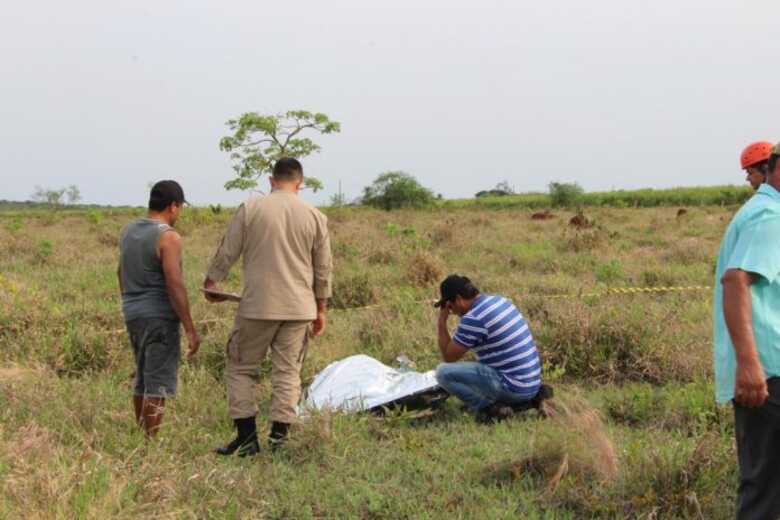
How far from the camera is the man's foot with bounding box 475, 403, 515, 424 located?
189 inches

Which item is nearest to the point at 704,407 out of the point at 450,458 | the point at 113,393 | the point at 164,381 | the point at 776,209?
the point at 450,458

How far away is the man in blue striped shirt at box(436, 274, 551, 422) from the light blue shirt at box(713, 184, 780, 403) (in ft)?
6.72

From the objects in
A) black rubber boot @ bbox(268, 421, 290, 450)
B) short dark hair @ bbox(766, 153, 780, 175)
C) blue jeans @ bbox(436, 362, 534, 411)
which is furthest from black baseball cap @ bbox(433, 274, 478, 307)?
short dark hair @ bbox(766, 153, 780, 175)

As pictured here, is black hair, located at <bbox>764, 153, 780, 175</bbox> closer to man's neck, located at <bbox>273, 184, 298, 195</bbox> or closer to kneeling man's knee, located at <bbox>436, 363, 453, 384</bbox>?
man's neck, located at <bbox>273, 184, 298, 195</bbox>

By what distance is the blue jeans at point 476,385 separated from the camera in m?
4.84

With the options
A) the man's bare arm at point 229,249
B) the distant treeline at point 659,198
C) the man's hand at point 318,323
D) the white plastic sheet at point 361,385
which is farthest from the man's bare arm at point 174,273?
the distant treeline at point 659,198

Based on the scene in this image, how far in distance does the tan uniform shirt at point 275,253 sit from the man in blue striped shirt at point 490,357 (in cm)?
98

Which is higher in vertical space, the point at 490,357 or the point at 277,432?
the point at 490,357

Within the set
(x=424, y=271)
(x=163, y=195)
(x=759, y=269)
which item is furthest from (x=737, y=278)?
(x=424, y=271)

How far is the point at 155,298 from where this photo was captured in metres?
4.14

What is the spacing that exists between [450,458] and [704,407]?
1615 millimetres

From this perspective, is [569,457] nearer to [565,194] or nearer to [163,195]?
[163,195]

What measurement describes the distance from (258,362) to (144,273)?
78cm

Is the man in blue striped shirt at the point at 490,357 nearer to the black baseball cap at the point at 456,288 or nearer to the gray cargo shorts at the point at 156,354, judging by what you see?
the black baseball cap at the point at 456,288
